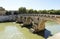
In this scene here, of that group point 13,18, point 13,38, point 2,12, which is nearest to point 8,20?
point 13,18

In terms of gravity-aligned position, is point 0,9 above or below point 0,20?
above

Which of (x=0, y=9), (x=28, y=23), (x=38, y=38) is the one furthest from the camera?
(x=0, y=9)

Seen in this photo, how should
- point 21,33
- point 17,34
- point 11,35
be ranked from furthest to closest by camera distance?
1. point 21,33
2. point 17,34
3. point 11,35

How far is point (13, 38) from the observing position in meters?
18.3

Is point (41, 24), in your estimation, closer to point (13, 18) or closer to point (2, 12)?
point (13, 18)

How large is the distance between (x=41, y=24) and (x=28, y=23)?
907 cm

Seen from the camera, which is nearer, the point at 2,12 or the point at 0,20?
the point at 0,20

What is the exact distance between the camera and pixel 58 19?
15.1 metres

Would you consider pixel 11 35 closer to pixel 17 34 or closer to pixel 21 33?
pixel 17 34

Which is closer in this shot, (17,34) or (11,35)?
(11,35)

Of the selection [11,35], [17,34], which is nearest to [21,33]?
[17,34]

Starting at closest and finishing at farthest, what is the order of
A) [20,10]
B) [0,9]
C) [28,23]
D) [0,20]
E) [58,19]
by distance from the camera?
[58,19]
[28,23]
[0,20]
[0,9]
[20,10]

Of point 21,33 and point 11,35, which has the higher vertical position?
point 11,35

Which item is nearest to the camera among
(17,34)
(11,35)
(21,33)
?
(11,35)
